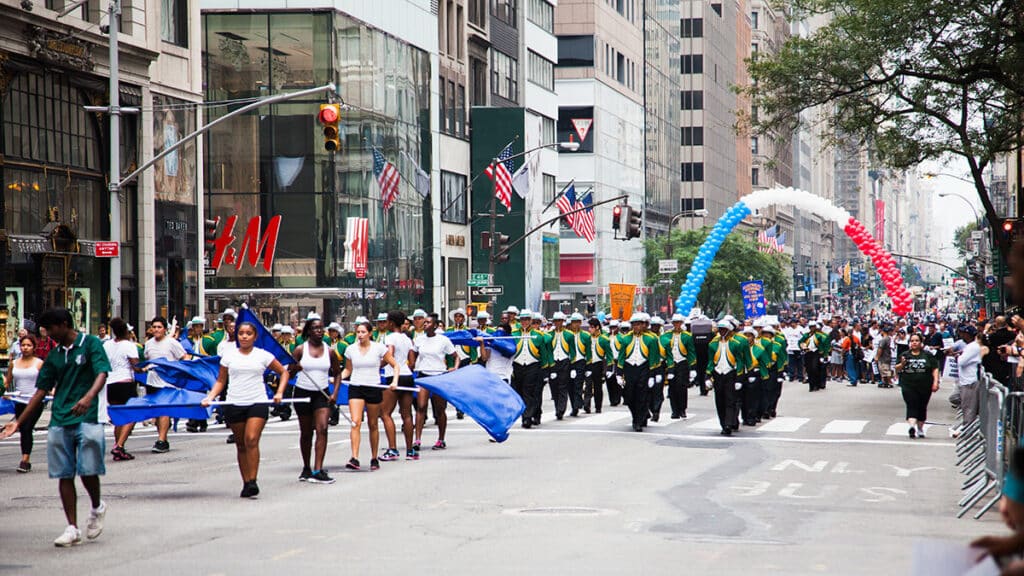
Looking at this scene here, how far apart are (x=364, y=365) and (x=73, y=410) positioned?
5.72 m

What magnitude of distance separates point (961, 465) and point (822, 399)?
16.4 metres

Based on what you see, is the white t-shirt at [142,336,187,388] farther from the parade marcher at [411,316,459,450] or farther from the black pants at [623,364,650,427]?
the black pants at [623,364,650,427]

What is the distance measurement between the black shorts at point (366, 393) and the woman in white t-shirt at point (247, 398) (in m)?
2.59

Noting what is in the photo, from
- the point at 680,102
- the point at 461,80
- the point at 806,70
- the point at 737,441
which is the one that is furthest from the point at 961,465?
the point at 680,102

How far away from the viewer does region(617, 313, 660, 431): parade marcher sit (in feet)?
76.0

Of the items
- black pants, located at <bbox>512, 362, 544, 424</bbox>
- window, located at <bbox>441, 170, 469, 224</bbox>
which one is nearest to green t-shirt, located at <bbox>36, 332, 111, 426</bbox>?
black pants, located at <bbox>512, 362, 544, 424</bbox>

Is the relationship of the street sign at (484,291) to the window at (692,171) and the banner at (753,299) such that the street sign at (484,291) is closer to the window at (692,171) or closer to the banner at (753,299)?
the banner at (753,299)

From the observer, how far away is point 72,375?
11484mm

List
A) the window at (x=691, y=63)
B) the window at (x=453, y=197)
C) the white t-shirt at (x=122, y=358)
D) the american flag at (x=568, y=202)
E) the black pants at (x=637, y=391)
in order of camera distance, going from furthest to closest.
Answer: the window at (x=691, y=63) → the american flag at (x=568, y=202) → the window at (x=453, y=197) → the black pants at (x=637, y=391) → the white t-shirt at (x=122, y=358)

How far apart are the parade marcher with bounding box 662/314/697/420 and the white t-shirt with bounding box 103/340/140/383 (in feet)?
34.0

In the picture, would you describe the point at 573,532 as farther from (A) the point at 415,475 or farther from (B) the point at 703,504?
(A) the point at 415,475

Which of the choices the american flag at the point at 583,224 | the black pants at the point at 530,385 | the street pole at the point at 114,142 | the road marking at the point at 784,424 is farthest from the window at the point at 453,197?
the black pants at the point at 530,385

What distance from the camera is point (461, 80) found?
6544 centimetres

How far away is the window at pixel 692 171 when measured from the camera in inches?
4946
